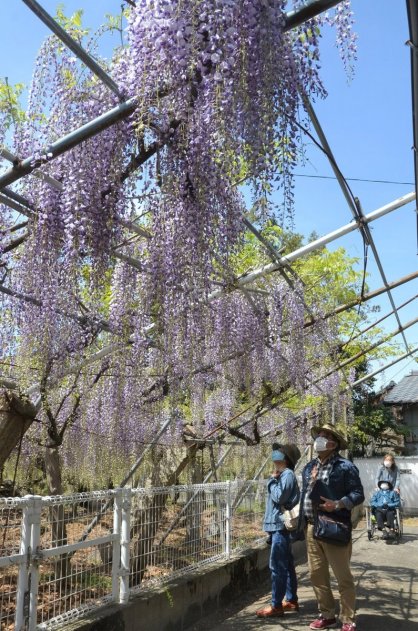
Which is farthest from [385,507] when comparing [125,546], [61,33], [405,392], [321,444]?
[405,392]

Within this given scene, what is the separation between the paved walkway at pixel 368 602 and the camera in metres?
4.53

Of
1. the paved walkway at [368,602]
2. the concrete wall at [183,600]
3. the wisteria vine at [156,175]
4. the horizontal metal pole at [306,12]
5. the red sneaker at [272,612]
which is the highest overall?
the horizontal metal pole at [306,12]

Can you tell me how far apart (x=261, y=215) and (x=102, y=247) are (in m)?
0.90

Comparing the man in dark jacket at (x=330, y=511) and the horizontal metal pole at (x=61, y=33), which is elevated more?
the horizontal metal pole at (x=61, y=33)

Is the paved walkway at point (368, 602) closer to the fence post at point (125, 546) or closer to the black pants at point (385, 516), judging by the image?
the fence post at point (125, 546)

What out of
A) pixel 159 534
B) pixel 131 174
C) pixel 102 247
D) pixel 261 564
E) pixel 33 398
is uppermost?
pixel 131 174

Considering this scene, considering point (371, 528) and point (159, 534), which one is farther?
point (371, 528)

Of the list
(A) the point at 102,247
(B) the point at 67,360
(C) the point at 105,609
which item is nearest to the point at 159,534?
(C) the point at 105,609

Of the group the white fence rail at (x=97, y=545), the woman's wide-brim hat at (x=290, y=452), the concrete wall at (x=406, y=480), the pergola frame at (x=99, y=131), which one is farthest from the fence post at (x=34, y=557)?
the concrete wall at (x=406, y=480)

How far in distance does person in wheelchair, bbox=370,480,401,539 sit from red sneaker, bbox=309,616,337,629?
5.54m

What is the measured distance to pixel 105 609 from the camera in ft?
12.3

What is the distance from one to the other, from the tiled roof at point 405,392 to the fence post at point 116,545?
20.2 metres

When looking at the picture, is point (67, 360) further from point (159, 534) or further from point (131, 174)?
point (131, 174)

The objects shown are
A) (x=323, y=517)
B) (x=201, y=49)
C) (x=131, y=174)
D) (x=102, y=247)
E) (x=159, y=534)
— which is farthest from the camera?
(x=159, y=534)
